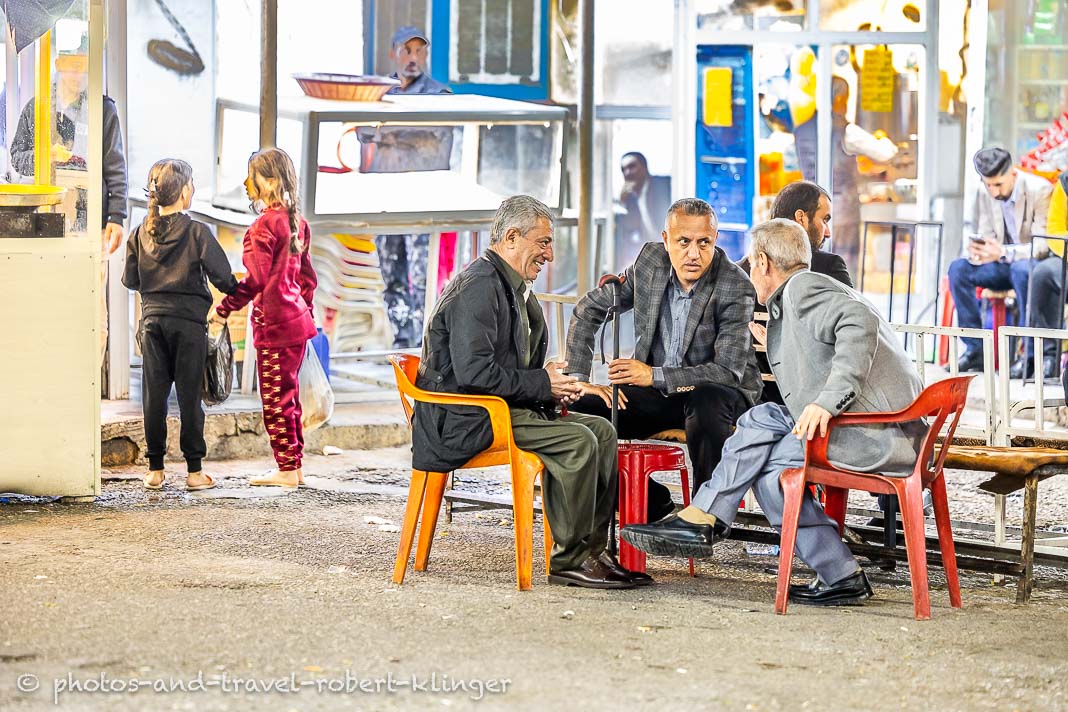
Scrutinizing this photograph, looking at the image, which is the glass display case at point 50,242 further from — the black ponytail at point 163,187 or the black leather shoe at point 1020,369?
the black leather shoe at point 1020,369

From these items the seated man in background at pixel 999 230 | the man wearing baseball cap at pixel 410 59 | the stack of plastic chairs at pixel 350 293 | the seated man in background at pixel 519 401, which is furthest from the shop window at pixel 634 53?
the seated man in background at pixel 519 401

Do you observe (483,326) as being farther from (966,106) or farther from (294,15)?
(966,106)

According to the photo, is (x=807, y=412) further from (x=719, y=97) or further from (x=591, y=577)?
(x=719, y=97)

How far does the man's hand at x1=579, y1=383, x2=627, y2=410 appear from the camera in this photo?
5555mm

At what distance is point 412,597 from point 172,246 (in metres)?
2.45

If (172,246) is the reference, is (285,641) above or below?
below

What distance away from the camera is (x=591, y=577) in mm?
5379

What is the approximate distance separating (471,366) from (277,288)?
2.14 meters

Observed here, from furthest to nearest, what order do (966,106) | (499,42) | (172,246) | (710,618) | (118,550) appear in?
(966,106)
(499,42)
(172,246)
(118,550)
(710,618)

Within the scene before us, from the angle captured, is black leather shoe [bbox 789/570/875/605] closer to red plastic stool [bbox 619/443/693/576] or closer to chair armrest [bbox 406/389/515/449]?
red plastic stool [bbox 619/443/693/576]

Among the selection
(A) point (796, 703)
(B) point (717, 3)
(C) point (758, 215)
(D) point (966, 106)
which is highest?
(B) point (717, 3)

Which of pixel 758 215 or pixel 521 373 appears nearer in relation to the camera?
pixel 521 373

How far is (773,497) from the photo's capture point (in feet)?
17.2

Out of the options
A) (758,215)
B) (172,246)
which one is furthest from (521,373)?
(758,215)
